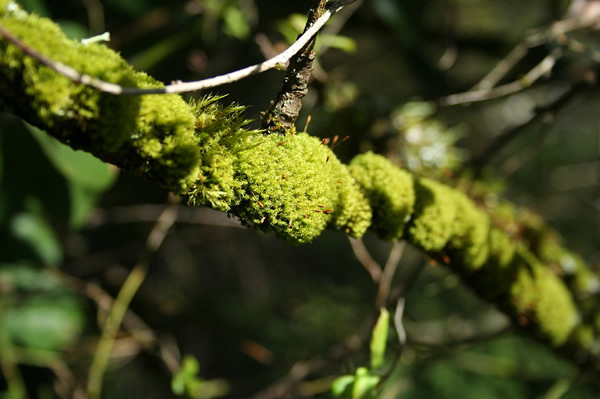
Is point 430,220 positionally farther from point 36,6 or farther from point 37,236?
point 37,236

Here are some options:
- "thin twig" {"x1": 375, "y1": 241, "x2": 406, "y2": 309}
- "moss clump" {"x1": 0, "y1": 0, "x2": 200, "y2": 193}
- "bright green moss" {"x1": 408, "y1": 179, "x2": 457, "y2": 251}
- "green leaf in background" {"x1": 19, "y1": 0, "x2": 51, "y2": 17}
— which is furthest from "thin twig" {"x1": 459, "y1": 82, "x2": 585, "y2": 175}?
"green leaf in background" {"x1": 19, "y1": 0, "x2": 51, "y2": 17}

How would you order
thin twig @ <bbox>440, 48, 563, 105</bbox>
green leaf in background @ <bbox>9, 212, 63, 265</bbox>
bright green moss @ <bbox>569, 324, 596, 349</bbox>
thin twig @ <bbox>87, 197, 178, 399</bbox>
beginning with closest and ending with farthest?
thin twig @ <bbox>440, 48, 563, 105</bbox> < bright green moss @ <bbox>569, 324, 596, 349</bbox> < thin twig @ <bbox>87, 197, 178, 399</bbox> < green leaf in background @ <bbox>9, 212, 63, 265</bbox>

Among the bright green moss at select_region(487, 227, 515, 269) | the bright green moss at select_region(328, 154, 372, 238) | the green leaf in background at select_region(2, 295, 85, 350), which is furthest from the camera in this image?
the green leaf in background at select_region(2, 295, 85, 350)

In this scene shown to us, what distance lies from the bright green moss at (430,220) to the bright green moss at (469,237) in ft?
0.12

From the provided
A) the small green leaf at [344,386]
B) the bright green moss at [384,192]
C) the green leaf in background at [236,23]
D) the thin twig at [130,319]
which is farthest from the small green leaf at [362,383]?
the green leaf in background at [236,23]

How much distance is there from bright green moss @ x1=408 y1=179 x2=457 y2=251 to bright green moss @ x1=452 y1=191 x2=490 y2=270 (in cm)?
4

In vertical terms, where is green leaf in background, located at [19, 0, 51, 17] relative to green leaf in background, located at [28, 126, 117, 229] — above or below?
above

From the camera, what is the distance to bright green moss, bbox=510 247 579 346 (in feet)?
4.46

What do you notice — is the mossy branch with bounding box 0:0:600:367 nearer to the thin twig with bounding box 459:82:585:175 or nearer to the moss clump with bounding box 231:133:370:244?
the moss clump with bounding box 231:133:370:244

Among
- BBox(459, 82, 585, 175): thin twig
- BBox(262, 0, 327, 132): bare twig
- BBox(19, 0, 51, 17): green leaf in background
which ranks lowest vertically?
BBox(262, 0, 327, 132): bare twig

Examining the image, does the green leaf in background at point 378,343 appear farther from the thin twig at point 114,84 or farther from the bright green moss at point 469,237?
the thin twig at point 114,84

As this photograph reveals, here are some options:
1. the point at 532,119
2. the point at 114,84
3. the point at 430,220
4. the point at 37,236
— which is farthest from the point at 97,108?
the point at 37,236

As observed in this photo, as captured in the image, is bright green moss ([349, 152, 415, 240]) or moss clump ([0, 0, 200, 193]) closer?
moss clump ([0, 0, 200, 193])

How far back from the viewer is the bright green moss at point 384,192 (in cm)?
97
